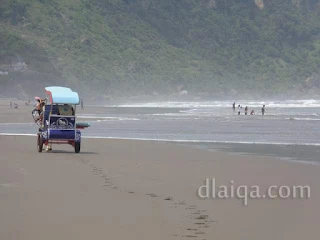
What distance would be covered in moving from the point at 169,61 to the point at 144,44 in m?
5.90

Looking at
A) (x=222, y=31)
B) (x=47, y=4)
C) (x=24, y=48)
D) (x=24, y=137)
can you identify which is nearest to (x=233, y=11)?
(x=222, y=31)

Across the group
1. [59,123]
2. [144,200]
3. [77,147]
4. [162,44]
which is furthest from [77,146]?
[162,44]

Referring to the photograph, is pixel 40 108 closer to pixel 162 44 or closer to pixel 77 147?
pixel 77 147

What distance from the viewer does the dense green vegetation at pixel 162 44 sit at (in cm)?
11819

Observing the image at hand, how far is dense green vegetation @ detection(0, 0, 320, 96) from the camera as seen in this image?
118 m

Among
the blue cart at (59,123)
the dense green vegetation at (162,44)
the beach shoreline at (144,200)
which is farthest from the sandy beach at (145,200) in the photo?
the dense green vegetation at (162,44)

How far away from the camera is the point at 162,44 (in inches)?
5463

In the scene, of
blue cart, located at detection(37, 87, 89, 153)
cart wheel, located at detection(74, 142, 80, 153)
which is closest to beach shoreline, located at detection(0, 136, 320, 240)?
blue cart, located at detection(37, 87, 89, 153)

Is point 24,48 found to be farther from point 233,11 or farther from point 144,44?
point 233,11

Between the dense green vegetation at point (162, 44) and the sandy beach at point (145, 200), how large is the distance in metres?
86.3

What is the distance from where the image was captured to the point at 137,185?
44.0 feet

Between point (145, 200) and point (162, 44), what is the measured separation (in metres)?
128

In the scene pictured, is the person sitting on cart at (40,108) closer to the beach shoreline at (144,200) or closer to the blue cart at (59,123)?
the blue cart at (59,123)

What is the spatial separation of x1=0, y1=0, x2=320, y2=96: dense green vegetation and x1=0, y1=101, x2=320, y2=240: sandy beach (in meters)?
86.3
